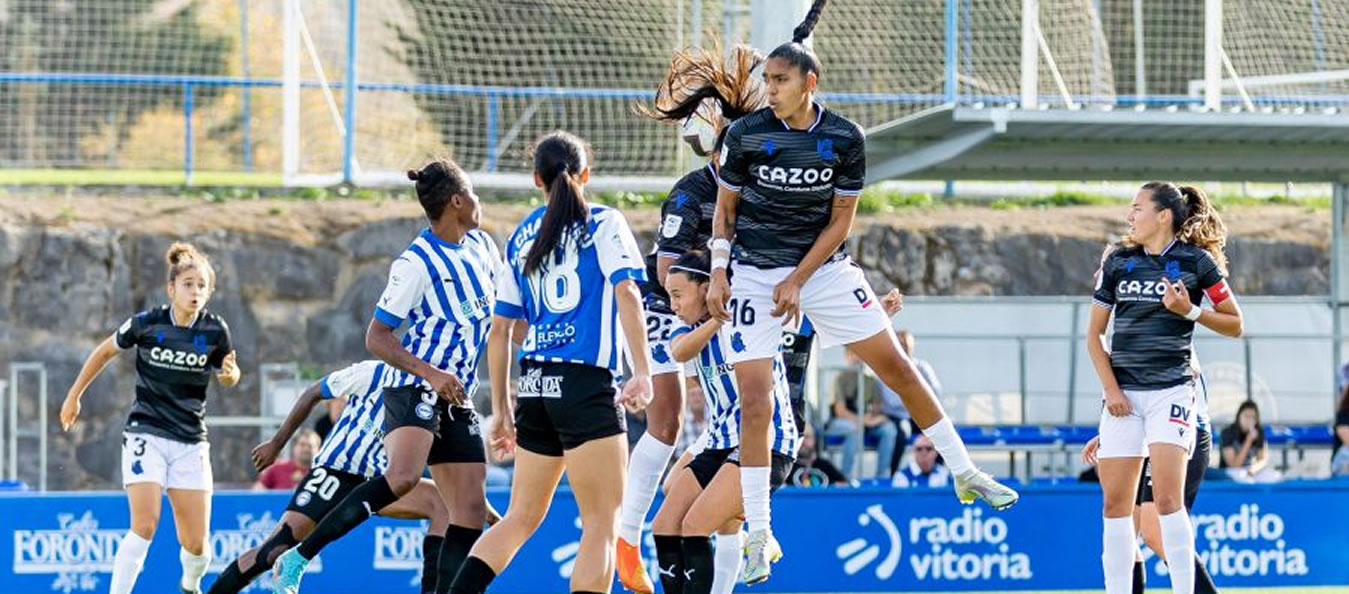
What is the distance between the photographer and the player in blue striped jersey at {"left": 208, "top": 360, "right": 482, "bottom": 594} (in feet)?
31.8

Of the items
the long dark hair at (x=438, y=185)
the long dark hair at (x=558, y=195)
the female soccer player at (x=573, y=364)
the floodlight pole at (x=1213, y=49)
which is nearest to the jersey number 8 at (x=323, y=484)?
the long dark hair at (x=438, y=185)

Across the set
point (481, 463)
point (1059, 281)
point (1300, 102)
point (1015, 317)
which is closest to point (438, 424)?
point (481, 463)

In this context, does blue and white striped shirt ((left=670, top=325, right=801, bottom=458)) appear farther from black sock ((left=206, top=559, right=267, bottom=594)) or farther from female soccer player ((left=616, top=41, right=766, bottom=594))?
black sock ((left=206, top=559, right=267, bottom=594))

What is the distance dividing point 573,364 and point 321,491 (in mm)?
2308

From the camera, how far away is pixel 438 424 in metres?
9.27

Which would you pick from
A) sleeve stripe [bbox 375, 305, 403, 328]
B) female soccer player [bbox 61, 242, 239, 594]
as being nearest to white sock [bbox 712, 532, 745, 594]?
sleeve stripe [bbox 375, 305, 403, 328]

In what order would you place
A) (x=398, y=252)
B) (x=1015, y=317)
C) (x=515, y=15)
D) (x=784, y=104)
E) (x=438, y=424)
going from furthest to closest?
(x=515, y=15), (x=398, y=252), (x=1015, y=317), (x=438, y=424), (x=784, y=104)

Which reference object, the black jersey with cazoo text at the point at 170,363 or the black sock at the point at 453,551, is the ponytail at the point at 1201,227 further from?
the black jersey with cazoo text at the point at 170,363

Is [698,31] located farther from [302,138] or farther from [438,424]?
[438,424]

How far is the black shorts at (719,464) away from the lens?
8922 mm

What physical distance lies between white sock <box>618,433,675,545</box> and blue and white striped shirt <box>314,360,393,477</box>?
1360mm

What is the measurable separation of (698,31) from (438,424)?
488 inches

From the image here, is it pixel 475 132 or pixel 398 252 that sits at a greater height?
pixel 475 132

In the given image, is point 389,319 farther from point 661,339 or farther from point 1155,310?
point 1155,310
